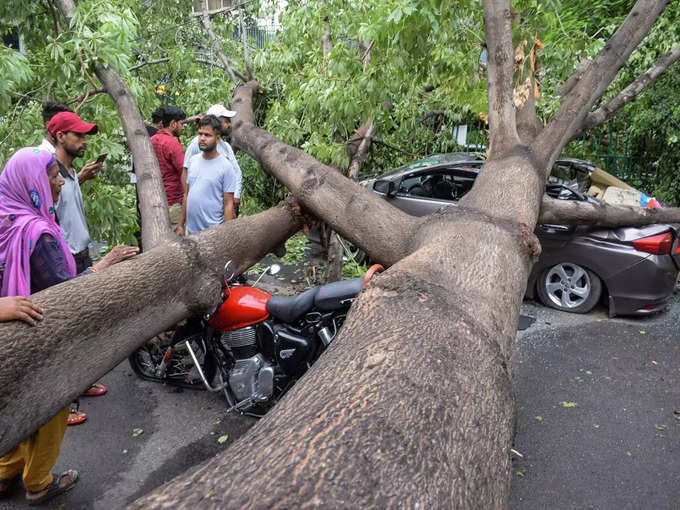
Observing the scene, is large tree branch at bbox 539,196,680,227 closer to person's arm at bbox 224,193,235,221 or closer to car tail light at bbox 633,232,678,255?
car tail light at bbox 633,232,678,255

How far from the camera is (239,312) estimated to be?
148 inches

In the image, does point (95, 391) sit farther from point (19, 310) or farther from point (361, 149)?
point (361, 149)

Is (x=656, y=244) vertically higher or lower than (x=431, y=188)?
lower

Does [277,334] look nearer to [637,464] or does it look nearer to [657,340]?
[637,464]

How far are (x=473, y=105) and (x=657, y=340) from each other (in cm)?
289

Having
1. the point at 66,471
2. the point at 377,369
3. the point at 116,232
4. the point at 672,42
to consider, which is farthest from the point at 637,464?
the point at 672,42

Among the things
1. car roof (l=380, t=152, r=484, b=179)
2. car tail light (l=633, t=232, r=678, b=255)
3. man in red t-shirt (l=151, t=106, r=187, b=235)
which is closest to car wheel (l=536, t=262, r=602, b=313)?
car tail light (l=633, t=232, r=678, b=255)

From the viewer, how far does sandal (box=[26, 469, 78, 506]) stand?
120 inches

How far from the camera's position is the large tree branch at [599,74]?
429 centimetres

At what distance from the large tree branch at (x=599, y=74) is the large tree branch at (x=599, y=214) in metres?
0.50

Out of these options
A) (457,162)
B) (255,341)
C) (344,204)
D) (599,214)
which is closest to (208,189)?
(344,204)

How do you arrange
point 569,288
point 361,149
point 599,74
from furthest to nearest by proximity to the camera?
point 361,149
point 569,288
point 599,74

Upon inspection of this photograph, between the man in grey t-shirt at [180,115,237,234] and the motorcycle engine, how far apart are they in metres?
1.38

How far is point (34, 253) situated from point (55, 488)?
131cm
